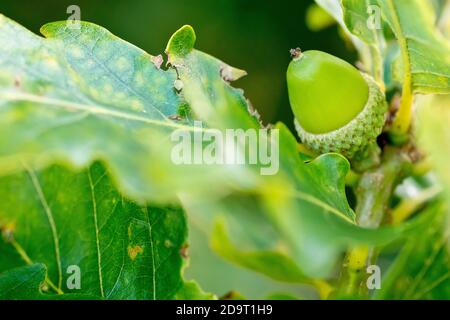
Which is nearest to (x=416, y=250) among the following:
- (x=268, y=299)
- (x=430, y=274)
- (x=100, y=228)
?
(x=430, y=274)

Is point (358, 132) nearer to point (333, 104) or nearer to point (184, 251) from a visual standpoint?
point (333, 104)

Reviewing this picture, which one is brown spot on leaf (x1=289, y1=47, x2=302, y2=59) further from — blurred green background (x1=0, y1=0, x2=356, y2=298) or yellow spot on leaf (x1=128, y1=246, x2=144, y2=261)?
blurred green background (x1=0, y1=0, x2=356, y2=298)

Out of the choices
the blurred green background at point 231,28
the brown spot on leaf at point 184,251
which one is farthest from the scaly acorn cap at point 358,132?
the blurred green background at point 231,28

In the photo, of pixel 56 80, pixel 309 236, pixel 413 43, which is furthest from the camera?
pixel 413 43

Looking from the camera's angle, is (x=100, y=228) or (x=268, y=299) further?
(x=100, y=228)

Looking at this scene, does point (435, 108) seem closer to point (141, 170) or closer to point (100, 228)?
point (141, 170)

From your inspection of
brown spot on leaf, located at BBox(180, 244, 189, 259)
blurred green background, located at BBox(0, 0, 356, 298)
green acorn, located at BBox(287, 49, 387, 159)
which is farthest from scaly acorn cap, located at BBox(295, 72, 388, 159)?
blurred green background, located at BBox(0, 0, 356, 298)
